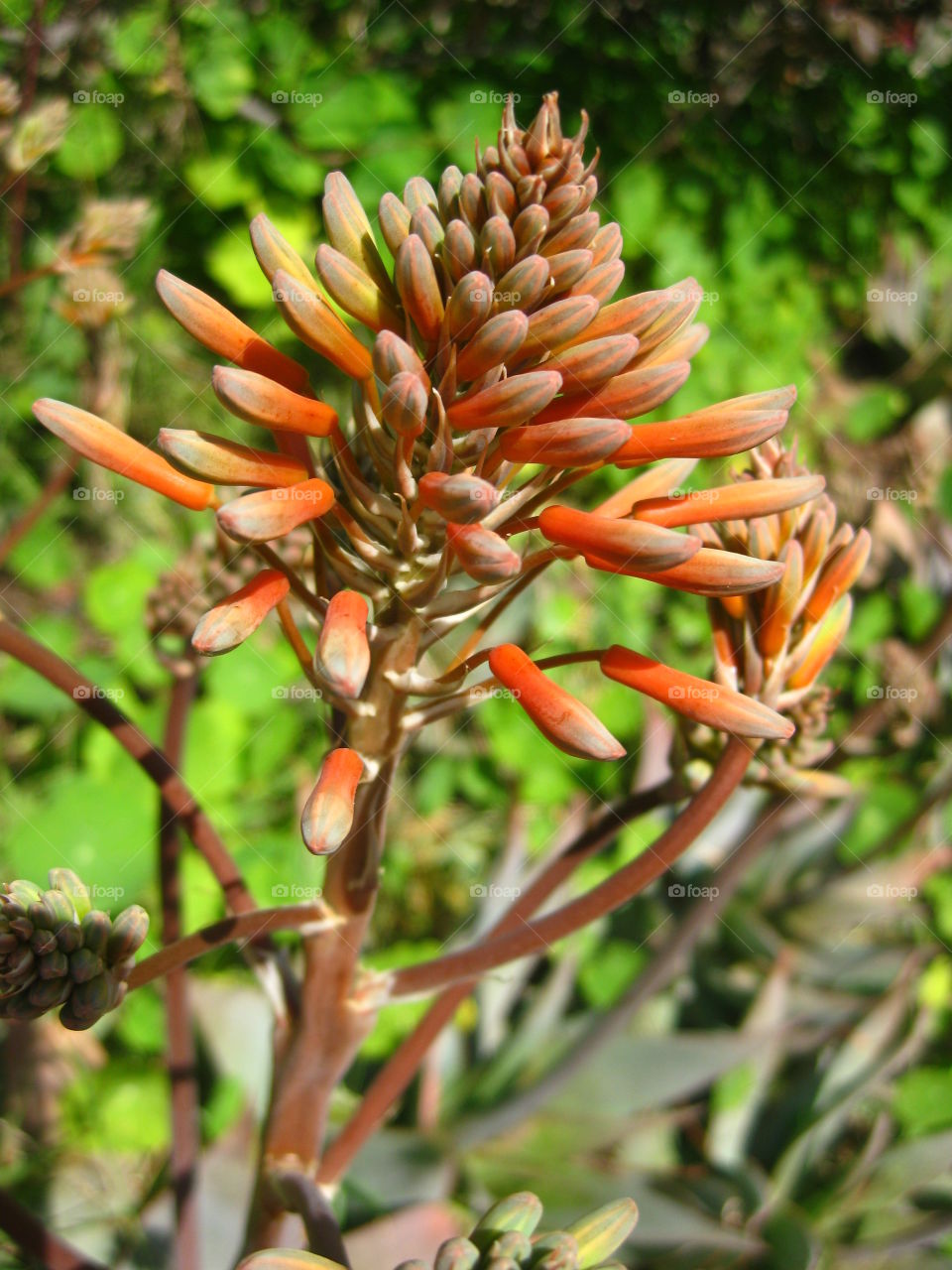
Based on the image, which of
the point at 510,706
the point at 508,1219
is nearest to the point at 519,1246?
the point at 508,1219

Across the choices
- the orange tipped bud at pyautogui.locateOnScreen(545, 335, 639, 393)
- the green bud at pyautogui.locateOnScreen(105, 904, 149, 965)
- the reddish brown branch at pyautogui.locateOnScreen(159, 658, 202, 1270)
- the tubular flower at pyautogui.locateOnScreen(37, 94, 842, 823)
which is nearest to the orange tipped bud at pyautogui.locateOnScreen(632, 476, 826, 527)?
the tubular flower at pyautogui.locateOnScreen(37, 94, 842, 823)

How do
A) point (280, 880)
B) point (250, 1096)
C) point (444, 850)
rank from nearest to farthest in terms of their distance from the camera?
point (250, 1096) < point (280, 880) < point (444, 850)

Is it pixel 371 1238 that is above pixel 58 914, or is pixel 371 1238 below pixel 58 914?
below

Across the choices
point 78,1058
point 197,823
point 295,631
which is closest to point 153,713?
point 78,1058

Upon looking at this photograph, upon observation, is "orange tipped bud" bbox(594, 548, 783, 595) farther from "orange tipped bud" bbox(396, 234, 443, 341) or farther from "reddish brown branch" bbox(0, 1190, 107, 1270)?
"reddish brown branch" bbox(0, 1190, 107, 1270)

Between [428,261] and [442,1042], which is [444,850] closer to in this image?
[442,1042]

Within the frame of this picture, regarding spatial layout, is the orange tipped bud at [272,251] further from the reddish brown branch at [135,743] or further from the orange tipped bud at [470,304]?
the reddish brown branch at [135,743]

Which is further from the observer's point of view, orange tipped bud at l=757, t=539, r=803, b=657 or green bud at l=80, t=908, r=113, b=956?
orange tipped bud at l=757, t=539, r=803, b=657
